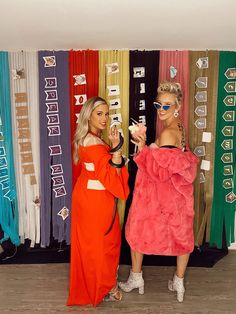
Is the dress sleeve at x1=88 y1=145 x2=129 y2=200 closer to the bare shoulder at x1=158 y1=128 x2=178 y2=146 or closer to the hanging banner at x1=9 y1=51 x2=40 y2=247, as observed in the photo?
the bare shoulder at x1=158 y1=128 x2=178 y2=146

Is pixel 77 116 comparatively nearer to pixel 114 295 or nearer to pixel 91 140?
pixel 91 140

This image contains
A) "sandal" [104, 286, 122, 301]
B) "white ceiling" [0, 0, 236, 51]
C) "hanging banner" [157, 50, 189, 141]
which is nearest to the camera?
"white ceiling" [0, 0, 236, 51]

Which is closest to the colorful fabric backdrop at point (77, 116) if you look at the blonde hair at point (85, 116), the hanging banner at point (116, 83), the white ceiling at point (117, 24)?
the hanging banner at point (116, 83)

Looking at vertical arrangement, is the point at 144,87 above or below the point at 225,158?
above

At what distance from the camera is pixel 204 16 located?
2.14 m

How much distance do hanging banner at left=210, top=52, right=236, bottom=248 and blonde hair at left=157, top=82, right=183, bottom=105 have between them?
47 centimetres

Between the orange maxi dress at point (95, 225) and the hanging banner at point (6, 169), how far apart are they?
27.1 inches

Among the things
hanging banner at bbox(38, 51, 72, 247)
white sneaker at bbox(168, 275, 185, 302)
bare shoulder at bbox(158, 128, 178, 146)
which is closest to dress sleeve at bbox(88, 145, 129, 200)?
bare shoulder at bbox(158, 128, 178, 146)

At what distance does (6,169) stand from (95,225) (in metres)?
0.98

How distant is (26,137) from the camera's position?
3146 mm

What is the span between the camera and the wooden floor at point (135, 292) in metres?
2.77

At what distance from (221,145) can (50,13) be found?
5.96ft

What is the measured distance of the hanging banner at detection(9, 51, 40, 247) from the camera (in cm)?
303

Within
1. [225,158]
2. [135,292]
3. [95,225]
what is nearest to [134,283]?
[135,292]
